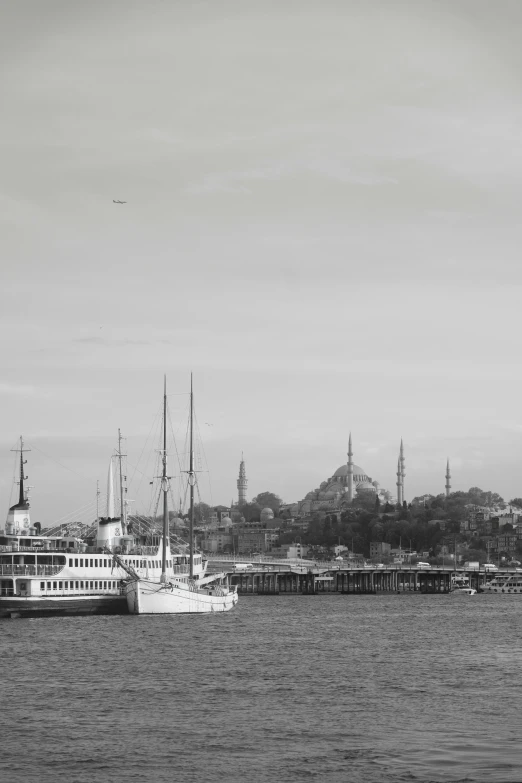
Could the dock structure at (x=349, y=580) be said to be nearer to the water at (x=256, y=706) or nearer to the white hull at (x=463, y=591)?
the white hull at (x=463, y=591)

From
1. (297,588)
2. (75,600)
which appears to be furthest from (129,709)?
(297,588)

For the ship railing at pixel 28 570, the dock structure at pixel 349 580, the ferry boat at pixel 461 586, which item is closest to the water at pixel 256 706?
the ship railing at pixel 28 570

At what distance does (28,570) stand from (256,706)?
48611mm

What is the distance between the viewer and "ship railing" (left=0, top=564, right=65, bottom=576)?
87625 millimetres

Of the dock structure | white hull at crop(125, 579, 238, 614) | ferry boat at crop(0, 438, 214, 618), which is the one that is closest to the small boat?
the dock structure

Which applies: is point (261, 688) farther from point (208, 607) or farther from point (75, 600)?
point (208, 607)

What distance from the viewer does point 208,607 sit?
96.1m

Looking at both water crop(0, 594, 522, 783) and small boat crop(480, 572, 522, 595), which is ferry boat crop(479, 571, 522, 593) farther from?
water crop(0, 594, 522, 783)

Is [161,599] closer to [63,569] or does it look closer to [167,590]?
[167,590]

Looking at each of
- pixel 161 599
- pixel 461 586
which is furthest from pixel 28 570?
pixel 461 586

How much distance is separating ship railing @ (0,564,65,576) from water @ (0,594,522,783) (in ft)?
37.0

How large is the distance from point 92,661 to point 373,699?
17906mm

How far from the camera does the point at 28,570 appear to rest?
8806cm

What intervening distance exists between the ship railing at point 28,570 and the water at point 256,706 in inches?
444
